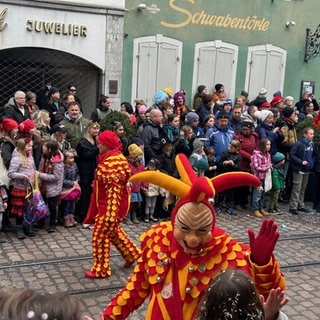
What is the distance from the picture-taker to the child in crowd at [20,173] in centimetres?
760

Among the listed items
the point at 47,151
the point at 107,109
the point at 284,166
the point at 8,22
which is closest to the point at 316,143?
the point at 284,166

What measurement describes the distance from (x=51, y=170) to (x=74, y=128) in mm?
1273

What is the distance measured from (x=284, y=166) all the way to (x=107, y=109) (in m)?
3.63

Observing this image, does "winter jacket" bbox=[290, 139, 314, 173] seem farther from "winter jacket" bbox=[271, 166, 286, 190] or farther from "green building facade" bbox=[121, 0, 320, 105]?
"green building facade" bbox=[121, 0, 320, 105]

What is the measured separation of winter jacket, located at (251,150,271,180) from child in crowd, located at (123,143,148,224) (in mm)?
2032

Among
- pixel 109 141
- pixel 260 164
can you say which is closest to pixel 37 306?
pixel 109 141

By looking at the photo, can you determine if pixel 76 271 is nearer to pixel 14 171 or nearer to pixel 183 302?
pixel 14 171

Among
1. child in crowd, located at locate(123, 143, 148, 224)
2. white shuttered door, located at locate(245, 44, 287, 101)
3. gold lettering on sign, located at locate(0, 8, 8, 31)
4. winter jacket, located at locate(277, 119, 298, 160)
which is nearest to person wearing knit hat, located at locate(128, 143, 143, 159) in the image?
child in crowd, located at locate(123, 143, 148, 224)

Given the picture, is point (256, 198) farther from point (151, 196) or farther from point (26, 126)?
point (26, 126)

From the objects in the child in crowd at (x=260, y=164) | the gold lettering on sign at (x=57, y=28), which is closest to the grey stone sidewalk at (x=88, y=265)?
the child in crowd at (x=260, y=164)

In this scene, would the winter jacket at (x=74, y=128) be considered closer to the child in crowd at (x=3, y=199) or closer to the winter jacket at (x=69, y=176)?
the winter jacket at (x=69, y=176)

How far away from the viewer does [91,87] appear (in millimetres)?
14336

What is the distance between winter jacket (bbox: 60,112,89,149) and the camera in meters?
8.97

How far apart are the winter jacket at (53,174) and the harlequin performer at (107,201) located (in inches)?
56.4
